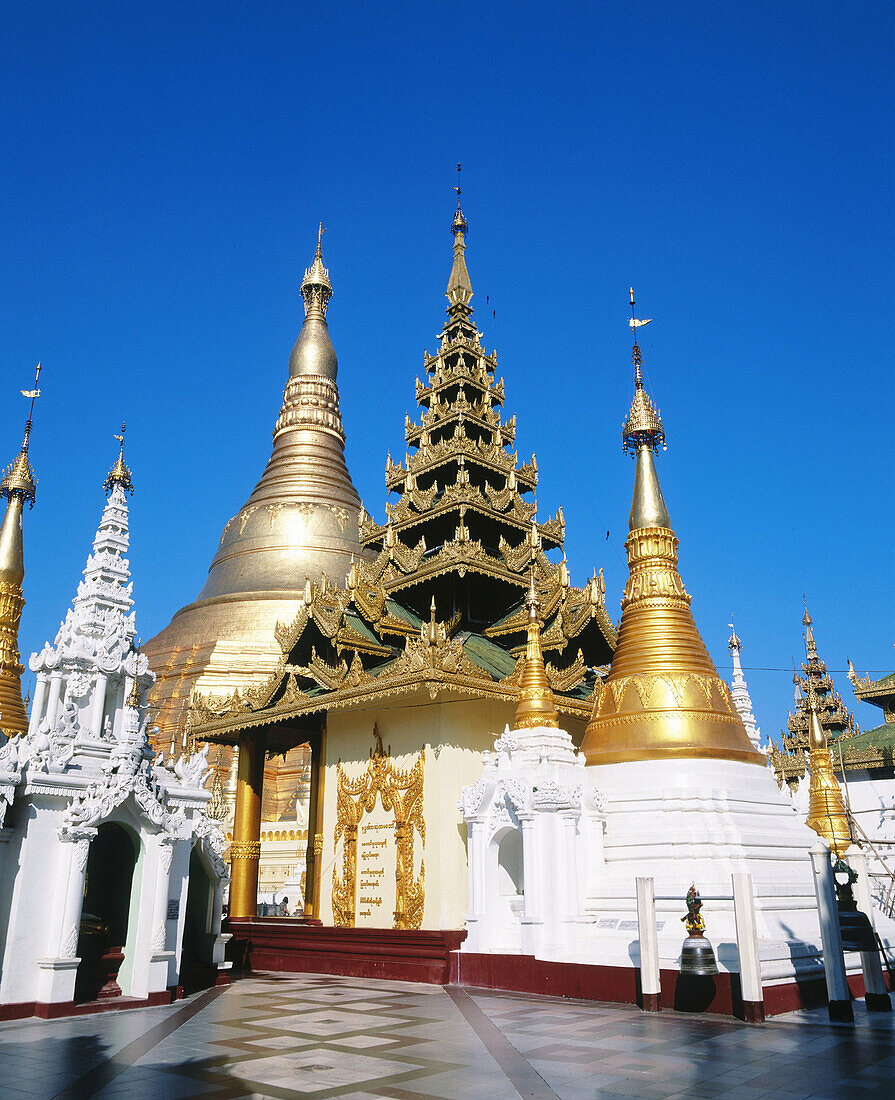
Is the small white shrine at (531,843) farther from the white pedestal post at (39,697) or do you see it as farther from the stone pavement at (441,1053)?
the white pedestal post at (39,697)

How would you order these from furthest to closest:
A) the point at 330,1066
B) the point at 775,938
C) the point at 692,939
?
the point at 775,938 < the point at 692,939 < the point at 330,1066

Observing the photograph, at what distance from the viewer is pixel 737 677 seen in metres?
30.5

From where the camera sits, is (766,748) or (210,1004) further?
(766,748)

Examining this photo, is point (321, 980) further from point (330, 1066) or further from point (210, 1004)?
point (330, 1066)

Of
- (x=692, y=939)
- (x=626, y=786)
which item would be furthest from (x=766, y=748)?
(x=692, y=939)

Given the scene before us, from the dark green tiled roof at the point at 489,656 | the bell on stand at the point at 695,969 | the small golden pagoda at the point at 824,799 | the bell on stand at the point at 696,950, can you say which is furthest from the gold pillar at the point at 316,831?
the bell on stand at the point at 696,950

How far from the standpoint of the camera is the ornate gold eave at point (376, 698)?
15.3 m

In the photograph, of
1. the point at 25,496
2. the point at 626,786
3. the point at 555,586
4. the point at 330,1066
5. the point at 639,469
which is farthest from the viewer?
the point at 25,496

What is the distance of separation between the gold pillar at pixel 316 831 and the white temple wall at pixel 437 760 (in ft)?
0.69

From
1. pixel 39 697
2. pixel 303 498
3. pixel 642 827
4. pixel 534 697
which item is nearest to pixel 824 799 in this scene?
pixel 642 827

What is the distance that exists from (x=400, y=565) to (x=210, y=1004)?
946 cm

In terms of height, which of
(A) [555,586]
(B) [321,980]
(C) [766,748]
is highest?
(A) [555,586]

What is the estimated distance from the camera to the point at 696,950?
9789 millimetres

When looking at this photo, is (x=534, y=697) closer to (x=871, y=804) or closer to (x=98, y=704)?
(x=98, y=704)
